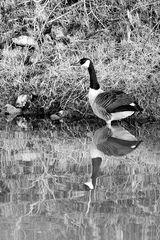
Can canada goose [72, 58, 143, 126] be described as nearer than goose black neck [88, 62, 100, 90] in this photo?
Yes

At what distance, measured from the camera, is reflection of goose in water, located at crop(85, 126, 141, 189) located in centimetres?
956

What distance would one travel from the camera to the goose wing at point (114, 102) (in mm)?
11812

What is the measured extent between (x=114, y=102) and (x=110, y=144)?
1.51m

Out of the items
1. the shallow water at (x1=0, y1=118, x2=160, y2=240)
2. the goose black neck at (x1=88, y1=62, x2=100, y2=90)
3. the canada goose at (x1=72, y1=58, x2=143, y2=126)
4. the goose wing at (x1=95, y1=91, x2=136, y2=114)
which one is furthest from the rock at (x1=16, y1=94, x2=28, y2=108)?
the goose wing at (x1=95, y1=91, x2=136, y2=114)

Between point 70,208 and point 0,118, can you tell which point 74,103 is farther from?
point 70,208

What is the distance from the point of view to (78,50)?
47.6 ft

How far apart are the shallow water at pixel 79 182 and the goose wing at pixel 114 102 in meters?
0.44

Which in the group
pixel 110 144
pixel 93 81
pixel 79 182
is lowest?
pixel 79 182

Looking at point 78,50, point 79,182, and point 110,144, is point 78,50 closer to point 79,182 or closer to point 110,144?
point 110,144

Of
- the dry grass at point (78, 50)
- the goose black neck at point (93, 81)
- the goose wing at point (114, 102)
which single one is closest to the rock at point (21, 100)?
the dry grass at point (78, 50)

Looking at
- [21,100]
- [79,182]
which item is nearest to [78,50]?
[21,100]

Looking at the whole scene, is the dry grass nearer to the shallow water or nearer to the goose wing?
the goose wing

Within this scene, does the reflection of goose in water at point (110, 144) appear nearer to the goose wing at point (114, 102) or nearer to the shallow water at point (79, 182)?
the shallow water at point (79, 182)

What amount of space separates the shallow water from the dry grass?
129 centimetres
